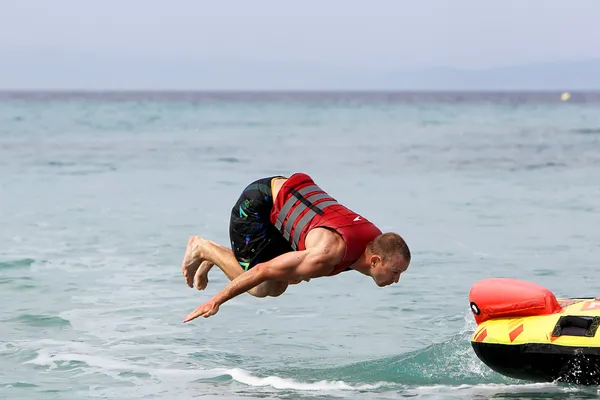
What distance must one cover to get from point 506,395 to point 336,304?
355cm

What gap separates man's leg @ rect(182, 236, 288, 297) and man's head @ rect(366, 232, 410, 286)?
1.01 meters

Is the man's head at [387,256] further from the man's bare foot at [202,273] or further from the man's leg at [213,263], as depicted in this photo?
the man's bare foot at [202,273]

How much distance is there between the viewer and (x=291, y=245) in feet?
23.9

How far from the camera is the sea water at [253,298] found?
312 inches

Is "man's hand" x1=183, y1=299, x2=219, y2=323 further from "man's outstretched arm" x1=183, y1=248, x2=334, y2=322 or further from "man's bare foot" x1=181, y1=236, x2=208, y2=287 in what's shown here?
"man's bare foot" x1=181, y1=236, x2=208, y2=287

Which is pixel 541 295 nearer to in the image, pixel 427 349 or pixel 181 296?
pixel 427 349

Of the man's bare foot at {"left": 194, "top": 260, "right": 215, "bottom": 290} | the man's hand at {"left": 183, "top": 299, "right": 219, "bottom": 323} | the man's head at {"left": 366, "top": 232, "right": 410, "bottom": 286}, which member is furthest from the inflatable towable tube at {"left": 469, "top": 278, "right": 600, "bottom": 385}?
the man's bare foot at {"left": 194, "top": 260, "right": 215, "bottom": 290}

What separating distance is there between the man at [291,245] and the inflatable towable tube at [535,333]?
74 centimetres

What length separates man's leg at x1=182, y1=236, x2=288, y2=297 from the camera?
7617mm

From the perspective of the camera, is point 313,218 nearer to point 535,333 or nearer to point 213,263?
point 213,263

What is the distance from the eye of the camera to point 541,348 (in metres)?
6.88

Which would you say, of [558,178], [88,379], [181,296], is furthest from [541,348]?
[558,178]

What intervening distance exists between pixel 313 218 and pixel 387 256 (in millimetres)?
574

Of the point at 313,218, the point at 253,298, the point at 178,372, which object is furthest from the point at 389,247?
the point at 253,298
